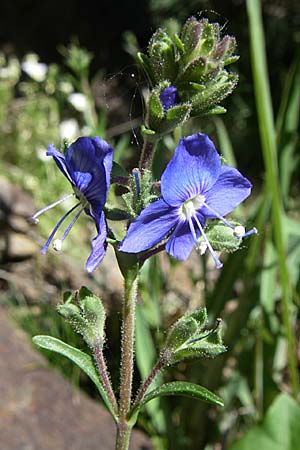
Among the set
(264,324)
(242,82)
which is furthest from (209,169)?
(242,82)

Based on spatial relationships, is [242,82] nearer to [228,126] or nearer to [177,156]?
[228,126]

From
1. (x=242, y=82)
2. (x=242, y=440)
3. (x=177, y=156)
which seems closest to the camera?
(x=177, y=156)

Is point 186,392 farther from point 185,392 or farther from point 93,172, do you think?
point 93,172

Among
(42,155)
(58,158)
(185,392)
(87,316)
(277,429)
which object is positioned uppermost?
(58,158)

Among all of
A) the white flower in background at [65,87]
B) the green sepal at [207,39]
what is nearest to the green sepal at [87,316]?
the green sepal at [207,39]

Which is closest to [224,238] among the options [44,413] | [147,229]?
[147,229]

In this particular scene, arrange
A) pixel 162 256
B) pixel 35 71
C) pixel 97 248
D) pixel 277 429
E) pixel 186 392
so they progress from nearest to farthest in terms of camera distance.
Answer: pixel 97 248 < pixel 186 392 < pixel 277 429 < pixel 162 256 < pixel 35 71
